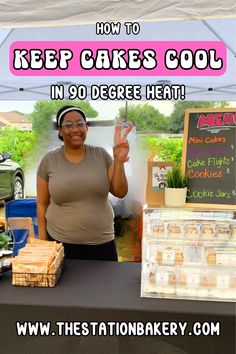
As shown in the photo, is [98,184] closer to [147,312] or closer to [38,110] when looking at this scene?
[147,312]

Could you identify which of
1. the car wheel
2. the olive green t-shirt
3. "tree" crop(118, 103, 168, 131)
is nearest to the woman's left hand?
the olive green t-shirt

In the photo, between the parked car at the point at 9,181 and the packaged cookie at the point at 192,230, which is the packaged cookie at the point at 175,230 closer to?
the packaged cookie at the point at 192,230

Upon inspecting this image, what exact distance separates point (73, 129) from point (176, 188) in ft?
2.88

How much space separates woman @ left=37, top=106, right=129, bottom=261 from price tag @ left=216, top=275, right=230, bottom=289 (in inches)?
35.2

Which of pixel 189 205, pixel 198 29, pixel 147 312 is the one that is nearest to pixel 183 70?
pixel 198 29

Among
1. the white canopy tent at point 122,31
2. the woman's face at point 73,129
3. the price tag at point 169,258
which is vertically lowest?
the price tag at point 169,258

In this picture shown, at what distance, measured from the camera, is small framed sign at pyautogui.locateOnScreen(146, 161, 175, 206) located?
187 cm

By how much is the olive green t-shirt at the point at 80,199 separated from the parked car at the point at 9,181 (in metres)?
3.20

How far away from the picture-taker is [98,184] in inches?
93.0

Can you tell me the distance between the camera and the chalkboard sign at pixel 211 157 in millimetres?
1801

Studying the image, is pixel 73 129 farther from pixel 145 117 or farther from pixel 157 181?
pixel 145 117

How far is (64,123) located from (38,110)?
6.79 feet

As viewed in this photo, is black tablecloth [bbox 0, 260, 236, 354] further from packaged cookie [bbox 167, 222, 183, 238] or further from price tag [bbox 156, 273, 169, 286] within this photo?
packaged cookie [bbox 167, 222, 183, 238]

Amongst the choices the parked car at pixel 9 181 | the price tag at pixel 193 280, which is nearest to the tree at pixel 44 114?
the parked car at pixel 9 181
